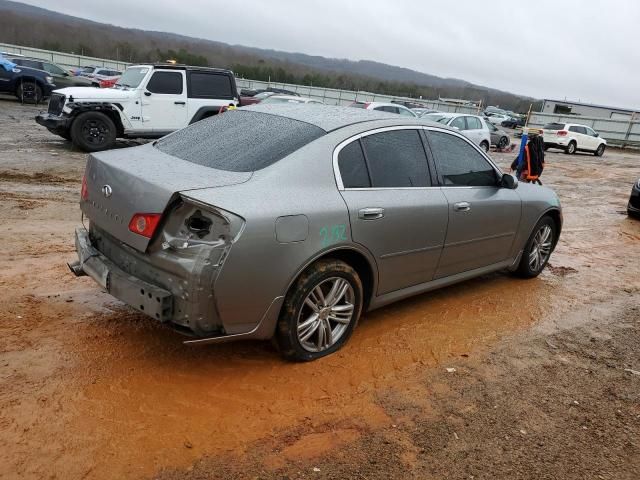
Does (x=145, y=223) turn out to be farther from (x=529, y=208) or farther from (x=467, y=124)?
(x=467, y=124)

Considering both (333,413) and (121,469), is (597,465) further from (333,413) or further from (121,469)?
(121,469)

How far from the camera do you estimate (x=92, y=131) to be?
11281 millimetres

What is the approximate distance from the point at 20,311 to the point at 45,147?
30.0 feet

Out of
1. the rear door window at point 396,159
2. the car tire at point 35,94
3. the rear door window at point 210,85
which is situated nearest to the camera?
the rear door window at point 396,159

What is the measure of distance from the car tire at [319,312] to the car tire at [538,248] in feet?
8.57

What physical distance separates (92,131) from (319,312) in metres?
9.66

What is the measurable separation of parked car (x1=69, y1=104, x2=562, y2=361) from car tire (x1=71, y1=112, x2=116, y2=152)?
8.08 m

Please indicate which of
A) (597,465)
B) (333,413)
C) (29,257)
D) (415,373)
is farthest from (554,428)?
(29,257)

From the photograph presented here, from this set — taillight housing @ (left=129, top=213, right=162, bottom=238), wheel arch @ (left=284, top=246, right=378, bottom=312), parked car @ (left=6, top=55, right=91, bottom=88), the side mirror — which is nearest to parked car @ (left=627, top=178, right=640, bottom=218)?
the side mirror

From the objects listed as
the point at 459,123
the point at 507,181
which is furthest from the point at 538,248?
the point at 459,123

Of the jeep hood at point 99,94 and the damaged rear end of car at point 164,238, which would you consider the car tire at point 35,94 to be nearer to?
the jeep hood at point 99,94

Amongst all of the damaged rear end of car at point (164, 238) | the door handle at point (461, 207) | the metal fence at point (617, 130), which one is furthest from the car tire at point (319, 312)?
the metal fence at point (617, 130)

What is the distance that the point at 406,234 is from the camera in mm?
3834

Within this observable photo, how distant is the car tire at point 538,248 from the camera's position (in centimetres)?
548
